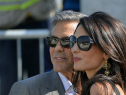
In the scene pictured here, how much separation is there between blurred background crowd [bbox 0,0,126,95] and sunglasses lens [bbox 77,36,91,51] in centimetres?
221

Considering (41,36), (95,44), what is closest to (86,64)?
(95,44)

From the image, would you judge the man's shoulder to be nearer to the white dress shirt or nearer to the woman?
the white dress shirt

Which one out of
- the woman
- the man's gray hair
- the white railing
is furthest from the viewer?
the white railing

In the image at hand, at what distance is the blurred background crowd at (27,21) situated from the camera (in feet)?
14.4

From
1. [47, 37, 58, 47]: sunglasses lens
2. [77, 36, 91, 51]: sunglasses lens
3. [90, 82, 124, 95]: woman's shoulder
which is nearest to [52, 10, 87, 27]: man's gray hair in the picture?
[47, 37, 58, 47]: sunglasses lens

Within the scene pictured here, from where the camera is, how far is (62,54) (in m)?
2.78

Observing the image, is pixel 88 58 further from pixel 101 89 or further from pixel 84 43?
pixel 101 89

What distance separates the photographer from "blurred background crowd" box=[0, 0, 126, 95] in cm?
439

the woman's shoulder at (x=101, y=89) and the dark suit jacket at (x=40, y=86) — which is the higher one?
the woman's shoulder at (x=101, y=89)

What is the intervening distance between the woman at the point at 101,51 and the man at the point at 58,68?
16.1 inches

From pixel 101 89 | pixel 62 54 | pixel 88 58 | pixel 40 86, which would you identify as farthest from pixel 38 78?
pixel 101 89

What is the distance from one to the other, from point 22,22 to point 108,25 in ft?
9.06

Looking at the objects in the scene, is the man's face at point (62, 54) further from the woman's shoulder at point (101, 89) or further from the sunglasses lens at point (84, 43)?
the woman's shoulder at point (101, 89)

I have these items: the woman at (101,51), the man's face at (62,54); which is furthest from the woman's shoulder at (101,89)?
the man's face at (62,54)
